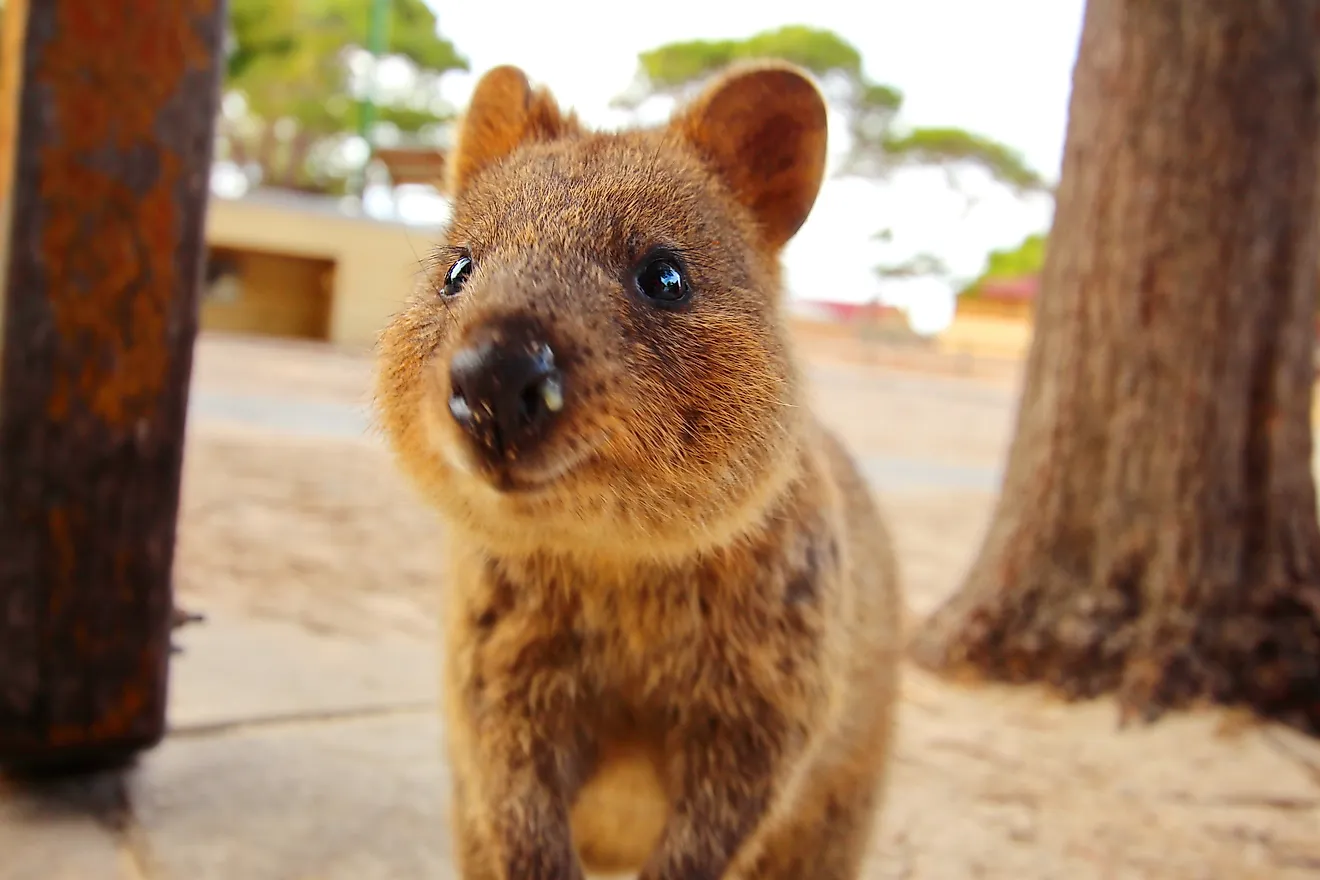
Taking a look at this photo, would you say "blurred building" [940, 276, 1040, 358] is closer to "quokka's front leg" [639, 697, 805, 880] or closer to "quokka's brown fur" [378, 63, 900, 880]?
"quokka's brown fur" [378, 63, 900, 880]

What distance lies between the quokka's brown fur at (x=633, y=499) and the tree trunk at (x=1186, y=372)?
179 cm

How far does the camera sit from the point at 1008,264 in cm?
4325

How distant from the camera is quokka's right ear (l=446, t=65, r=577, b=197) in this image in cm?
194

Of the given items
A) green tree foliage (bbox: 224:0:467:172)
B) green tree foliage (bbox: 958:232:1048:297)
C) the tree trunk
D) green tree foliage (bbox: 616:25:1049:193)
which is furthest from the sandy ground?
green tree foliage (bbox: 958:232:1048:297)

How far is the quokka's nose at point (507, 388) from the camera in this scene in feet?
4.00

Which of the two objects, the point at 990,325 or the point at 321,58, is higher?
the point at 321,58

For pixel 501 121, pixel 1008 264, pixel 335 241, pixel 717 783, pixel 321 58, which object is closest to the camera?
pixel 717 783

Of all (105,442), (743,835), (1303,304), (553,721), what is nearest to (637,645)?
(553,721)

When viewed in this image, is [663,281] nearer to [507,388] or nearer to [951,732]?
[507,388]

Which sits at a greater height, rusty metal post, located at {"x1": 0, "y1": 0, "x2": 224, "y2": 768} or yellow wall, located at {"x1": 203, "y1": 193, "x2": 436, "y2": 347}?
yellow wall, located at {"x1": 203, "y1": 193, "x2": 436, "y2": 347}

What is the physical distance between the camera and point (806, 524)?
184 cm

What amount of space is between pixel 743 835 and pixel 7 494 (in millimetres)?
1539

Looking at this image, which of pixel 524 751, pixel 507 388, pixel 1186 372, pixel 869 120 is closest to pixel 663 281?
pixel 507 388

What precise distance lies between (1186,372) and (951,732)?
139cm
